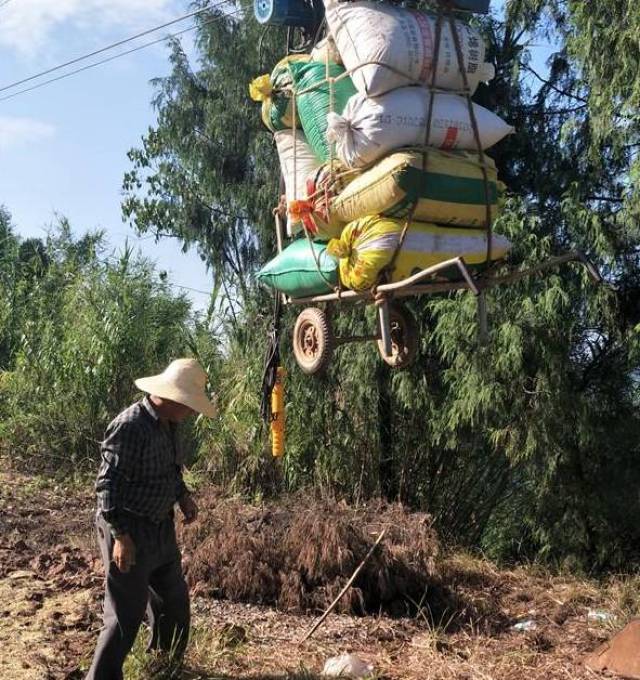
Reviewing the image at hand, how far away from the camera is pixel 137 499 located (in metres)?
4.24

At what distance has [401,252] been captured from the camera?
14.7 ft

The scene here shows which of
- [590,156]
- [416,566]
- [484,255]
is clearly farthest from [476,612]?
[590,156]

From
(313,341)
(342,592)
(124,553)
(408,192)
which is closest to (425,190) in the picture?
(408,192)

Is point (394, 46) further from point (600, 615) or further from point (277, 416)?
point (600, 615)

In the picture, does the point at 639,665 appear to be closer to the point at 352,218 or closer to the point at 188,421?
the point at 352,218

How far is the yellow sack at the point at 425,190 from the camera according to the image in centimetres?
440

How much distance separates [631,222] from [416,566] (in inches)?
137

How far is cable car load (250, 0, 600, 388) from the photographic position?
4477mm

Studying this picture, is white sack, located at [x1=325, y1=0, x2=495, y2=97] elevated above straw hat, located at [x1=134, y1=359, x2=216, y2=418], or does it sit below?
above

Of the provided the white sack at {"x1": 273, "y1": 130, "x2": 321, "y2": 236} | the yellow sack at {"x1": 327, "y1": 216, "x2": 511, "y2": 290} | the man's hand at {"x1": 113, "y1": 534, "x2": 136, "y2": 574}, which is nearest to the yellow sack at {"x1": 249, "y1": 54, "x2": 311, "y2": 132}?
the white sack at {"x1": 273, "y1": 130, "x2": 321, "y2": 236}

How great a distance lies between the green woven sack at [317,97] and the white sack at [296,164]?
0.34 feet

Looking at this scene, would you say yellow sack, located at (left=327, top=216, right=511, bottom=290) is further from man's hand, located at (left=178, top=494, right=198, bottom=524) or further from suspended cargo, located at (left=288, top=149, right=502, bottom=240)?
man's hand, located at (left=178, top=494, right=198, bottom=524)

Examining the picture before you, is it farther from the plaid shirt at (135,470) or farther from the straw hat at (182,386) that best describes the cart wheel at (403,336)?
the plaid shirt at (135,470)

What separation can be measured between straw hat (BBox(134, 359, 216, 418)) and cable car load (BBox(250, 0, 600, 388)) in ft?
3.10
